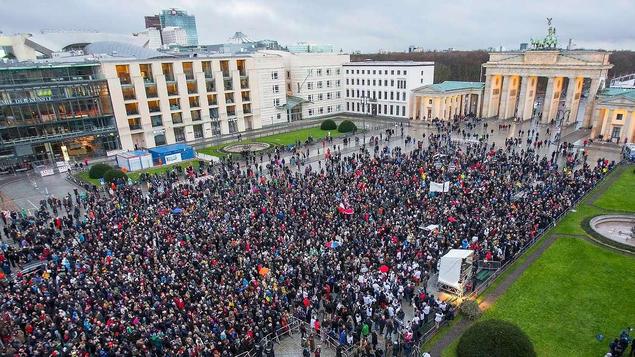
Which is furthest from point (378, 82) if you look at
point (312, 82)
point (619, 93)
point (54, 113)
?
point (54, 113)

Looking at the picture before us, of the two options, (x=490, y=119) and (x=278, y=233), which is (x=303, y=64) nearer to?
(x=490, y=119)

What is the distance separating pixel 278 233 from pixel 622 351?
1677cm

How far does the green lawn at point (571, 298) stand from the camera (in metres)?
16.1

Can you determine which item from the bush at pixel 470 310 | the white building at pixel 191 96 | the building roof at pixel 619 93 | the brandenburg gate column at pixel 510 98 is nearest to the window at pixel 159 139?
the white building at pixel 191 96

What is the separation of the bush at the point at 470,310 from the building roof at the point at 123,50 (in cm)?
5142

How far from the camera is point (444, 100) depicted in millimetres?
62594

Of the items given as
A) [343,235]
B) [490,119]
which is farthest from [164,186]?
[490,119]

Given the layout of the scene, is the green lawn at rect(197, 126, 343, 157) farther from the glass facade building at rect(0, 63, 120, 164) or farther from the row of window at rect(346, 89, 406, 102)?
the row of window at rect(346, 89, 406, 102)

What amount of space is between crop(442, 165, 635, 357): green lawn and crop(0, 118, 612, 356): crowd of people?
1.86 meters

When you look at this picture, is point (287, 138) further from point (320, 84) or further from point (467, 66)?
point (467, 66)

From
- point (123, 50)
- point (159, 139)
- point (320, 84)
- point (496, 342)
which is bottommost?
point (159, 139)

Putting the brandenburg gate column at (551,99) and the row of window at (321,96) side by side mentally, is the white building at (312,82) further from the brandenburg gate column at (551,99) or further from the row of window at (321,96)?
the brandenburg gate column at (551,99)

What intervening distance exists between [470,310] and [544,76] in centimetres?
5263

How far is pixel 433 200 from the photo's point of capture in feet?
90.9
